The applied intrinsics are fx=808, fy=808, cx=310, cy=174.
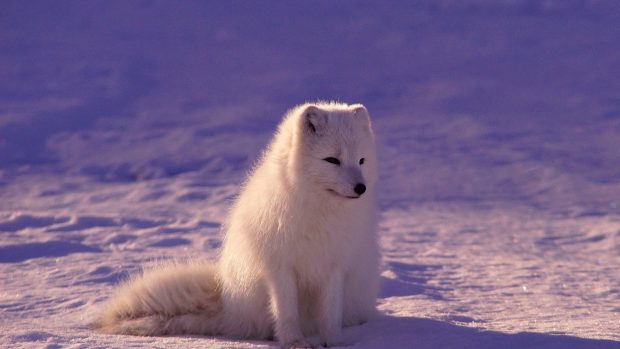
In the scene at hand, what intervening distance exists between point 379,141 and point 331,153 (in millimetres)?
6950

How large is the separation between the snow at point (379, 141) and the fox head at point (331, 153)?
704mm

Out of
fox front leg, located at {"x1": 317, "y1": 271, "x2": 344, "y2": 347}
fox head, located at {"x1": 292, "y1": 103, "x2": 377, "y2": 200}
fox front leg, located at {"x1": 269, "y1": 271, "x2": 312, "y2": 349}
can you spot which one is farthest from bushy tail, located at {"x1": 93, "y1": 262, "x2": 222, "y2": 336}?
fox head, located at {"x1": 292, "y1": 103, "x2": 377, "y2": 200}

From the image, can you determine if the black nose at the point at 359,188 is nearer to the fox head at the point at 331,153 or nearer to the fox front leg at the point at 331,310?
the fox head at the point at 331,153

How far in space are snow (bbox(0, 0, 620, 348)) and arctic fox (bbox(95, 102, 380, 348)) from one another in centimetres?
18

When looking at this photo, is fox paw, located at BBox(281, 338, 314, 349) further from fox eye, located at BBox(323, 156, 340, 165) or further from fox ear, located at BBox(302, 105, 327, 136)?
fox ear, located at BBox(302, 105, 327, 136)

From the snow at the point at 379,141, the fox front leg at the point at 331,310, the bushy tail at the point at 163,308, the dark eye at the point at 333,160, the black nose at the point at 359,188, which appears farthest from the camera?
the snow at the point at 379,141

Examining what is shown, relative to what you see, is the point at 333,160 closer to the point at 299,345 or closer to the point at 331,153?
the point at 331,153

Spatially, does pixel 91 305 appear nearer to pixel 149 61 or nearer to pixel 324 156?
pixel 324 156

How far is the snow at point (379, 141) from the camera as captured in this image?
181 inches

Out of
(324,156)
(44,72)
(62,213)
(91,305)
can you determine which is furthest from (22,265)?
(44,72)

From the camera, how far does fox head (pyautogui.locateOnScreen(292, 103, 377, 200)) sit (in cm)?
332

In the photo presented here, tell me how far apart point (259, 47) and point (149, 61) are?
6.58ft

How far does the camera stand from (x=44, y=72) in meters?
13.0

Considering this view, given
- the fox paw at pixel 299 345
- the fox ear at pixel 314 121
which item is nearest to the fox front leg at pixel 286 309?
the fox paw at pixel 299 345
